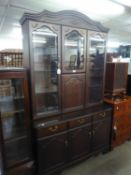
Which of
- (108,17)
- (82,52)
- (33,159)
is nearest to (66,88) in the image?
(82,52)

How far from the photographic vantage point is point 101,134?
2451mm

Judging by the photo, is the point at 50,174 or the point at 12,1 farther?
the point at 12,1

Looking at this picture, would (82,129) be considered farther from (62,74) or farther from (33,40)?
(33,40)

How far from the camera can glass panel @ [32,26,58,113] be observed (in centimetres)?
196

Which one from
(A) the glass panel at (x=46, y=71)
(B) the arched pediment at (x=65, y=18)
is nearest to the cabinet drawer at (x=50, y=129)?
(A) the glass panel at (x=46, y=71)

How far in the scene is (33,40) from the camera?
1801 mm

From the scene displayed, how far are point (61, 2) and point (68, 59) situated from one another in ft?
3.08

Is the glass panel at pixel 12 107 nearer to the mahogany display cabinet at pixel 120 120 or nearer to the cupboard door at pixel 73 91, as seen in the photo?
the cupboard door at pixel 73 91

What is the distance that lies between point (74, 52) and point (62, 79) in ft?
1.68

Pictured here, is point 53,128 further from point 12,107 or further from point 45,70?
point 45,70

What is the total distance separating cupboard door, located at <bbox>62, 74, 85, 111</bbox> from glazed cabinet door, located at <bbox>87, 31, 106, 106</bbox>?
157 mm

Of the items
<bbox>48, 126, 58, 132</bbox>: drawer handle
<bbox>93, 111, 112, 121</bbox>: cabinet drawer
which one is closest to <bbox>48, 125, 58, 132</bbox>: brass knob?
<bbox>48, 126, 58, 132</bbox>: drawer handle

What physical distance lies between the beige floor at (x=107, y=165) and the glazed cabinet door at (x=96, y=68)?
96cm

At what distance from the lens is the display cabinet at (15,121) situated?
1.77 meters
